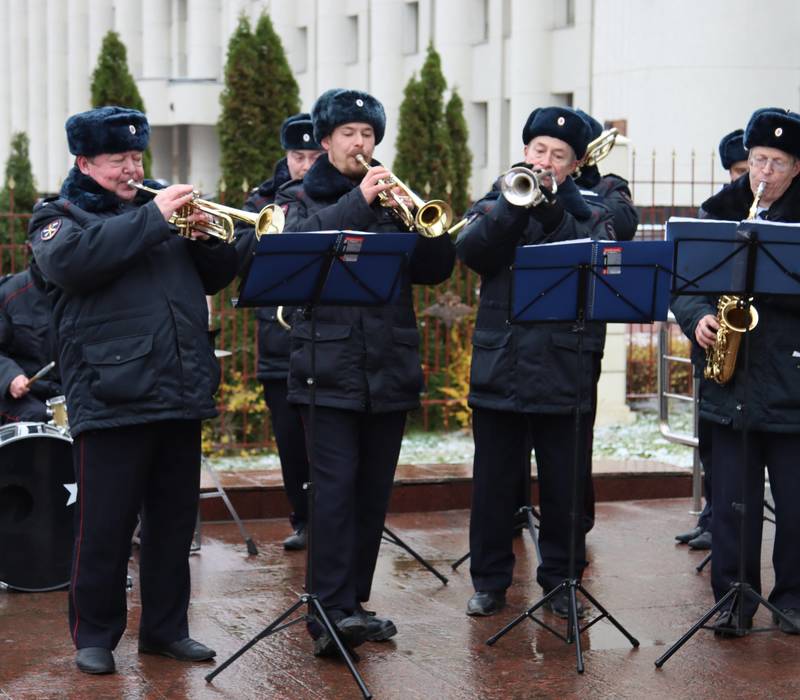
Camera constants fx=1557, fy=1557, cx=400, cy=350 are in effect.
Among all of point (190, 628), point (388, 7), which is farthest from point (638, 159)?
point (190, 628)

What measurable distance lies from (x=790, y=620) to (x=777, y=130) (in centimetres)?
205

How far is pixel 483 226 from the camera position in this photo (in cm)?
645

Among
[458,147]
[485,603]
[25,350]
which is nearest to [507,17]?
[458,147]

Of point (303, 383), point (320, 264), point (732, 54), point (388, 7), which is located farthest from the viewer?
point (388, 7)

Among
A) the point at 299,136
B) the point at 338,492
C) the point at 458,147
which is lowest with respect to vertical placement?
the point at 338,492

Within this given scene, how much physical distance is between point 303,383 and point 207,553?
2.30 meters

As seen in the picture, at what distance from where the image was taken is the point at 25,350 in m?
7.85

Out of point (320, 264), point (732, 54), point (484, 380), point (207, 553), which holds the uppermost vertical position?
point (732, 54)

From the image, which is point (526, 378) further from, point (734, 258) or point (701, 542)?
point (701, 542)

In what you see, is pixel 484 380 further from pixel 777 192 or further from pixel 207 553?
pixel 207 553

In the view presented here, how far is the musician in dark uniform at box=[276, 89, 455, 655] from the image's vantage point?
20.1 feet

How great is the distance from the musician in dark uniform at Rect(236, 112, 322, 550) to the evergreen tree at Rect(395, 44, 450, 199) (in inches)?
495

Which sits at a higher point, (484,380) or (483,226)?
(483,226)

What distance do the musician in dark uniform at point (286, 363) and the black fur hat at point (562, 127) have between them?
1702 millimetres
